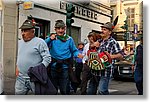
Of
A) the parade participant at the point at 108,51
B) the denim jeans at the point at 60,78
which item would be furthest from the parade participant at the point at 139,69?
the denim jeans at the point at 60,78

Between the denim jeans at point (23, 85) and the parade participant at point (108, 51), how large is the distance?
946 mm

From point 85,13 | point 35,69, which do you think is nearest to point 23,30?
point 35,69

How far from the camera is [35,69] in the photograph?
183 inches

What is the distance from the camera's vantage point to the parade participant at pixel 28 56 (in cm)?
462

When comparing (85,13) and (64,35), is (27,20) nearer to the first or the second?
(64,35)

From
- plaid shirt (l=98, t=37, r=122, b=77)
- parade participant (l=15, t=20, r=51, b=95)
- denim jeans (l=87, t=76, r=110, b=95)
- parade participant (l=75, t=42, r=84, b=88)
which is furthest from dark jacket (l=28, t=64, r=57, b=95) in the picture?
plaid shirt (l=98, t=37, r=122, b=77)

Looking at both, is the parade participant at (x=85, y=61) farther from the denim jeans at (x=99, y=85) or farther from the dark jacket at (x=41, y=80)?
the dark jacket at (x=41, y=80)

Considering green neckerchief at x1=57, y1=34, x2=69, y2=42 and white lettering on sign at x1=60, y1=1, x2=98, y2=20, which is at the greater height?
white lettering on sign at x1=60, y1=1, x2=98, y2=20

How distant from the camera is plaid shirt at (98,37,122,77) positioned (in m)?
4.67

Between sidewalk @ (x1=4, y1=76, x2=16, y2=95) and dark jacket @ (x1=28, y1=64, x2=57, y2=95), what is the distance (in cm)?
32

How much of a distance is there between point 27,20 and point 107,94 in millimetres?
1766

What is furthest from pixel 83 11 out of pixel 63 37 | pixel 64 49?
pixel 64 49

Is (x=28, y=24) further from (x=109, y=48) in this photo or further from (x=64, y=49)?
(x=109, y=48)

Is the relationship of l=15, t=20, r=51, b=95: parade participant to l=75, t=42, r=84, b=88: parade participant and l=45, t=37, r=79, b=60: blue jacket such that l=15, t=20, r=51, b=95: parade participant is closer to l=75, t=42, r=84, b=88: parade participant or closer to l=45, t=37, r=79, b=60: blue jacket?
l=45, t=37, r=79, b=60: blue jacket
